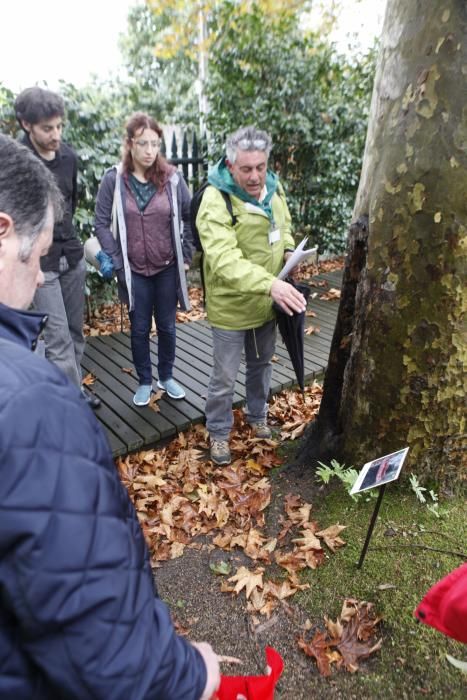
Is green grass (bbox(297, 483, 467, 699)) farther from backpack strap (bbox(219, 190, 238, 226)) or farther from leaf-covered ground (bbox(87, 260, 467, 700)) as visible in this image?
backpack strap (bbox(219, 190, 238, 226))

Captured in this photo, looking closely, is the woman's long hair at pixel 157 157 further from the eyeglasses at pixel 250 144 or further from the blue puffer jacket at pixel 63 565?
the blue puffer jacket at pixel 63 565

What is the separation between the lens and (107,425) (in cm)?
386

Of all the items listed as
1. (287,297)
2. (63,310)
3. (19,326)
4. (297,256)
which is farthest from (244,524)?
(19,326)

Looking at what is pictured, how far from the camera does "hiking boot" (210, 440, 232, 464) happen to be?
3.59m

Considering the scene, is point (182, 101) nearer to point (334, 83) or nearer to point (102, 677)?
point (334, 83)

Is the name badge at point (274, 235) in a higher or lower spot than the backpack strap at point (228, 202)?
lower

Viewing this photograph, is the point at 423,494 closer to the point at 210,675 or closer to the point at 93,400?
the point at 210,675

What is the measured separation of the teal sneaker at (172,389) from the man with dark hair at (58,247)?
0.79m

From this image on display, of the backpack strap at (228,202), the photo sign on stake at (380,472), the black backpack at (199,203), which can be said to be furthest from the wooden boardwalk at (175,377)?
the photo sign on stake at (380,472)

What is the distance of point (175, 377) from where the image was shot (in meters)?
4.63

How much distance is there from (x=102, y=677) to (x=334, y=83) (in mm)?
8091

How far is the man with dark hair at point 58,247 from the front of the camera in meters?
3.12

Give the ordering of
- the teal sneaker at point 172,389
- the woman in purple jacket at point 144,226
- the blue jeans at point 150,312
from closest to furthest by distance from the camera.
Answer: the woman in purple jacket at point 144,226 < the blue jeans at point 150,312 < the teal sneaker at point 172,389

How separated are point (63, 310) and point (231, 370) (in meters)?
1.35
